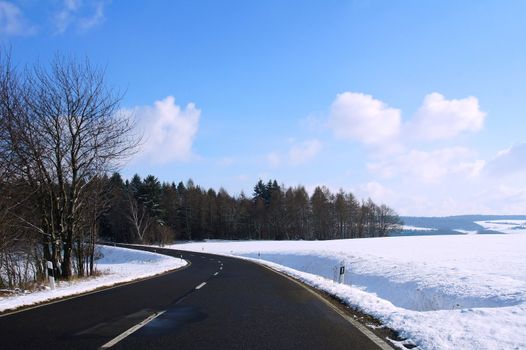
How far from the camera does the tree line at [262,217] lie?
108125mm

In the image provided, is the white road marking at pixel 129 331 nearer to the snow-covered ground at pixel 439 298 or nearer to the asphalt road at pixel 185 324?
the asphalt road at pixel 185 324

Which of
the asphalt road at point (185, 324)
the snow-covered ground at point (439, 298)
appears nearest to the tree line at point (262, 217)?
the snow-covered ground at point (439, 298)

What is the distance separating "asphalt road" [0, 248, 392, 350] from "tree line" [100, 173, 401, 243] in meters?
90.4

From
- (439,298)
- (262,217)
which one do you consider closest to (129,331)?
(439,298)

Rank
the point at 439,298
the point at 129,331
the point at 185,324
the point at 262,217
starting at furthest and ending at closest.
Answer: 1. the point at 262,217
2. the point at 439,298
3. the point at 185,324
4. the point at 129,331

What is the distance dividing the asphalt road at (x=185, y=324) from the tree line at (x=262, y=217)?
90.4 m

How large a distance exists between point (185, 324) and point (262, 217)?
4021 inches

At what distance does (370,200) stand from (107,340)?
126 meters

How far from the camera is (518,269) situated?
2238 cm

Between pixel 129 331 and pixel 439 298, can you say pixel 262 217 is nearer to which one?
pixel 439 298

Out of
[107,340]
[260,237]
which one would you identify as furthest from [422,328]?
[260,237]

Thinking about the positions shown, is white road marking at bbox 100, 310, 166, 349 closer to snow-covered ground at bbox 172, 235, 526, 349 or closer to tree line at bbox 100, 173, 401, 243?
snow-covered ground at bbox 172, 235, 526, 349

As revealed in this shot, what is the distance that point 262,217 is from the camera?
110 metres

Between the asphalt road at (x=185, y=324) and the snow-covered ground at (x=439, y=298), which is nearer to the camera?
the asphalt road at (x=185, y=324)
